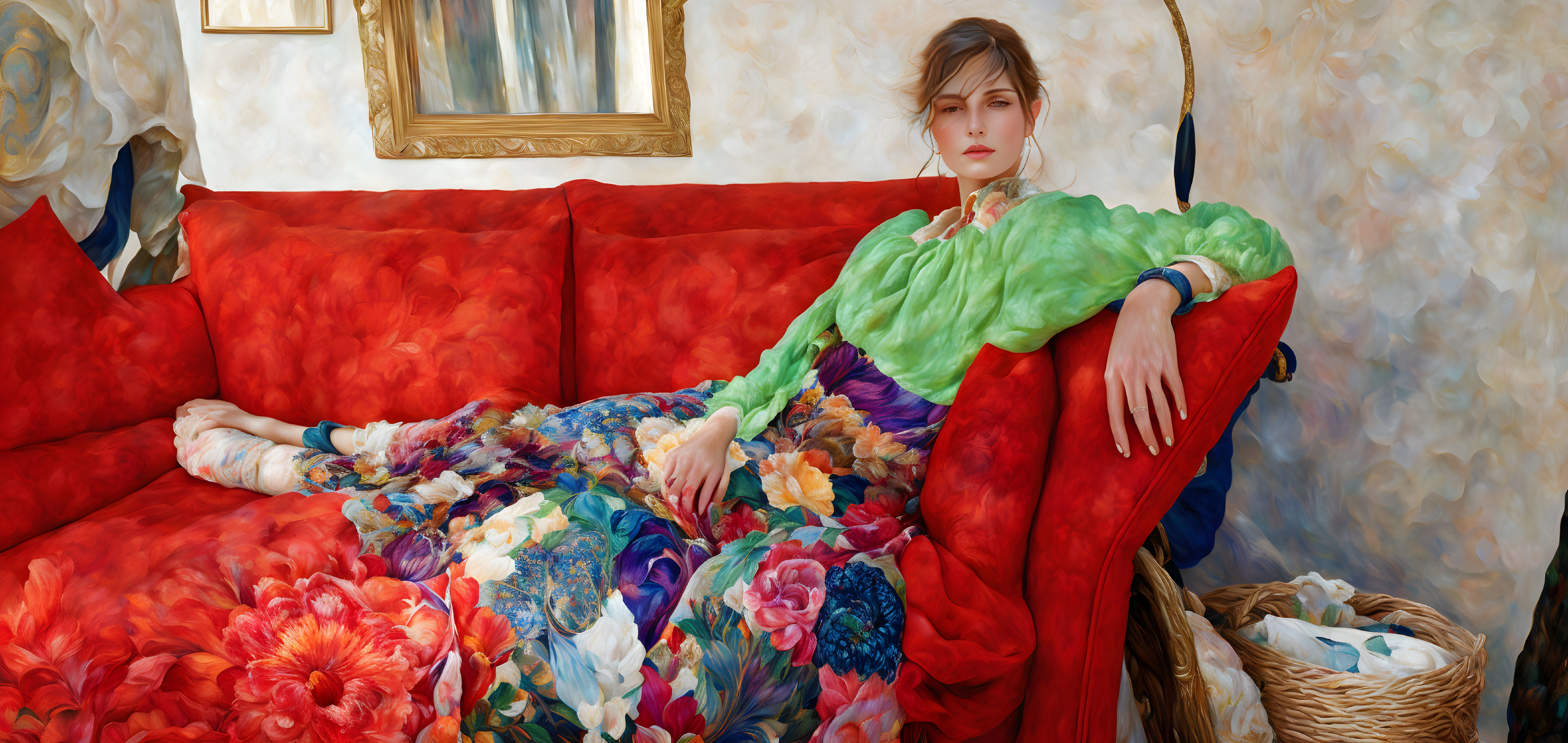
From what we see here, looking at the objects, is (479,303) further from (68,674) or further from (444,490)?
(68,674)

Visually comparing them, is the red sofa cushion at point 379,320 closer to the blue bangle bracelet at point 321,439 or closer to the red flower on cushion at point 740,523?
the blue bangle bracelet at point 321,439

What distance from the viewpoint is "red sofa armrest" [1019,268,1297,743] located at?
2.92 feet

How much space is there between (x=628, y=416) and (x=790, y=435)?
0.26 m

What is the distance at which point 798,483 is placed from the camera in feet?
3.52

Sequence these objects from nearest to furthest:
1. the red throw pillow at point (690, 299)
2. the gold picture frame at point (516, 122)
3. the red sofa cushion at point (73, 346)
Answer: the red sofa cushion at point (73, 346), the red throw pillow at point (690, 299), the gold picture frame at point (516, 122)

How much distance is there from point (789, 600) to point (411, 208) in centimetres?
127

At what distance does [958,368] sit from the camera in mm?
1124

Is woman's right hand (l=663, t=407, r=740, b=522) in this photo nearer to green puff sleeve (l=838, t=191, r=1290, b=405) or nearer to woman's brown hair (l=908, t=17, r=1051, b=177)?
green puff sleeve (l=838, t=191, r=1290, b=405)

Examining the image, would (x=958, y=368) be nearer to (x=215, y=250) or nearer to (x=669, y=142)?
(x=669, y=142)

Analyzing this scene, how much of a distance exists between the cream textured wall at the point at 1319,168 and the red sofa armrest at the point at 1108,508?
545mm

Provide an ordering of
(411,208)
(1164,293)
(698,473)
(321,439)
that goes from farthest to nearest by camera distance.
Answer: (411,208) → (321,439) → (698,473) → (1164,293)

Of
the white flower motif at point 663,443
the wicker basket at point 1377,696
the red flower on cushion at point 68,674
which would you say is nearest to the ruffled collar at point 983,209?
the white flower motif at point 663,443

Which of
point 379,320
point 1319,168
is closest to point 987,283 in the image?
point 1319,168

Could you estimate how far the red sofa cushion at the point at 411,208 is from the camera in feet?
5.24
